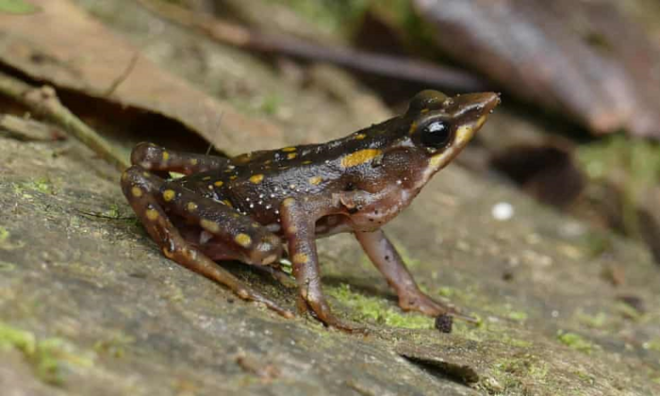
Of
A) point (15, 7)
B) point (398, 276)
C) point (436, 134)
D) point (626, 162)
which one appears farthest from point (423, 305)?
point (626, 162)

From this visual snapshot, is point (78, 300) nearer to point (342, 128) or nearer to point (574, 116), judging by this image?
point (342, 128)

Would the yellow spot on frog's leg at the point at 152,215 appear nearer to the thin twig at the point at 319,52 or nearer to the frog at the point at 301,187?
the frog at the point at 301,187

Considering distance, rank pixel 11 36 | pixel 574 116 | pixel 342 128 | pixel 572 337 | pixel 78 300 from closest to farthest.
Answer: pixel 78 300 → pixel 572 337 → pixel 11 36 → pixel 342 128 → pixel 574 116

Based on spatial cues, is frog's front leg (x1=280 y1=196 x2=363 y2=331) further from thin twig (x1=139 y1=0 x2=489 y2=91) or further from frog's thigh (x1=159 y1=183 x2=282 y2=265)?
thin twig (x1=139 y1=0 x2=489 y2=91)

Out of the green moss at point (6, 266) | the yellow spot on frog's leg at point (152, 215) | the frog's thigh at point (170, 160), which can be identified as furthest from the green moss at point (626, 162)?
the green moss at point (6, 266)

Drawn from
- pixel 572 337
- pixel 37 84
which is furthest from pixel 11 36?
pixel 572 337

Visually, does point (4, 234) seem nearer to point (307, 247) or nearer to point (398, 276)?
point (307, 247)

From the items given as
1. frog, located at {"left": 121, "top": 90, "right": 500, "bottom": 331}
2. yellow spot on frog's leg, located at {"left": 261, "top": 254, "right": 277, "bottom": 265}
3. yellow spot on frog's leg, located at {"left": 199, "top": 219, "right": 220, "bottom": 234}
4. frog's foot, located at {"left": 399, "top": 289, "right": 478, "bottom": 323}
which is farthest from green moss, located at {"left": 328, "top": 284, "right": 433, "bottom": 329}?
yellow spot on frog's leg, located at {"left": 199, "top": 219, "right": 220, "bottom": 234}

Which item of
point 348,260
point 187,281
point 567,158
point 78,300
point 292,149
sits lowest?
point 78,300
